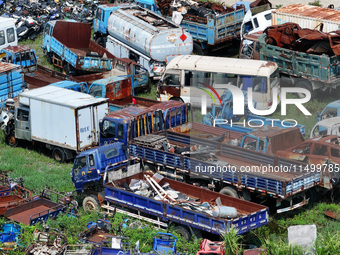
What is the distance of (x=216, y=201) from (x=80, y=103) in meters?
6.55

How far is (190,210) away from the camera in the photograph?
16812mm

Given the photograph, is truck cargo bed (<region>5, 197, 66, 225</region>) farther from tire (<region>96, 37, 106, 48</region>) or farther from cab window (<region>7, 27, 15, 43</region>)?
tire (<region>96, 37, 106, 48</region>)

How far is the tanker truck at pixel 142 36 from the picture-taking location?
2920 centimetres

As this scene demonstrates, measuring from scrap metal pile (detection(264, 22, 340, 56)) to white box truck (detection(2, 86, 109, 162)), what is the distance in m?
8.19

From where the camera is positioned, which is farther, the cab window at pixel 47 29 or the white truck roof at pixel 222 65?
the cab window at pixel 47 29

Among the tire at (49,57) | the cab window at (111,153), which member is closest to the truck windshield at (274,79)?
the cab window at (111,153)

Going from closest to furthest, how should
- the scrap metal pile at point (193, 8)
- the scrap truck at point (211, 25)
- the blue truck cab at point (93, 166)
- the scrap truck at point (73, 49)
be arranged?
the blue truck cab at point (93, 166) → the scrap truck at point (73, 49) → the scrap truck at point (211, 25) → the scrap metal pile at point (193, 8)

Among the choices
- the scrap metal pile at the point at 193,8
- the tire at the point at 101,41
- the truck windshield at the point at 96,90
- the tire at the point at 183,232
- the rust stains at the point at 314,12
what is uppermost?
the rust stains at the point at 314,12

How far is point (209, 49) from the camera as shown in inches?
1270

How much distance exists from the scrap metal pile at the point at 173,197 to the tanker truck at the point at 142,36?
1059cm

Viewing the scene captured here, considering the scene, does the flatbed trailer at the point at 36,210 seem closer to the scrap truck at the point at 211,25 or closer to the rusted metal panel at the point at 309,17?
the scrap truck at the point at 211,25

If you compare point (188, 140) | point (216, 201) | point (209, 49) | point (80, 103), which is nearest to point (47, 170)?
point (80, 103)

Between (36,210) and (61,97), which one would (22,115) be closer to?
(61,97)

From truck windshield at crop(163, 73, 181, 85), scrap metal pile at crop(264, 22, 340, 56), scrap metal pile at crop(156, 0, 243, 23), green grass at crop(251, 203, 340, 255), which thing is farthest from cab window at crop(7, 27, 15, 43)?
green grass at crop(251, 203, 340, 255)
